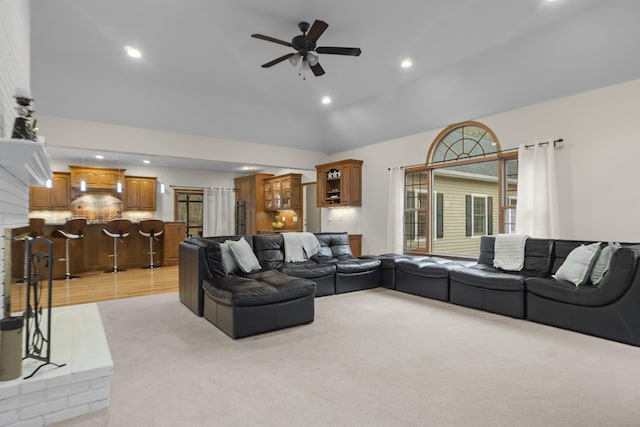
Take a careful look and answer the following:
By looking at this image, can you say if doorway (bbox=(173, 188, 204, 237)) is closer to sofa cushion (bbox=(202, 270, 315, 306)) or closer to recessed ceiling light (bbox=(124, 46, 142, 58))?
recessed ceiling light (bbox=(124, 46, 142, 58))

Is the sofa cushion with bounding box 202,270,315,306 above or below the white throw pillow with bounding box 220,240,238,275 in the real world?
below

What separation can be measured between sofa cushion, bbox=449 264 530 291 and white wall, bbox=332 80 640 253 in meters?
1.14

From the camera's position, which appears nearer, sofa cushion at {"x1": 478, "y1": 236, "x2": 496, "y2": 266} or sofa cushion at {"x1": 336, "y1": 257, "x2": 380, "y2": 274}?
sofa cushion at {"x1": 478, "y1": 236, "x2": 496, "y2": 266}

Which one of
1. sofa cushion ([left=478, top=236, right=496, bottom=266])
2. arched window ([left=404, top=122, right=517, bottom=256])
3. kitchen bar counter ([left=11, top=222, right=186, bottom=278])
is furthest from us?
kitchen bar counter ([left=11, top=222, right=186, bottom=278])

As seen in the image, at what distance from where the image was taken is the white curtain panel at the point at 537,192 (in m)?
4.60

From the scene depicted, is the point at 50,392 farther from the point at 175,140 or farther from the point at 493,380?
the point at 175,140

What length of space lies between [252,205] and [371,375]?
8.61 metres

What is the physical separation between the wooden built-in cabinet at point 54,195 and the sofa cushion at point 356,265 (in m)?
7.89

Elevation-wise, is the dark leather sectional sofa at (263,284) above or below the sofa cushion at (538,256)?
below

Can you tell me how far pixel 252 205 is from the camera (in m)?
10.6

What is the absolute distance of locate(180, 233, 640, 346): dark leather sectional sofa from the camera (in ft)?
10.7

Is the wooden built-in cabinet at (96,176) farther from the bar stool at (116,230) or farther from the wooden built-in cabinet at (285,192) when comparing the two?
the wooden built-in cabinet at (285,192)

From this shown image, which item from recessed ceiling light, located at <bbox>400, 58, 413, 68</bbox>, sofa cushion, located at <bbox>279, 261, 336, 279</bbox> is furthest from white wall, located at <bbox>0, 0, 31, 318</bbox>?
recessed ceiling light, located at <bbox>400, 58, 413, 68</bbox>

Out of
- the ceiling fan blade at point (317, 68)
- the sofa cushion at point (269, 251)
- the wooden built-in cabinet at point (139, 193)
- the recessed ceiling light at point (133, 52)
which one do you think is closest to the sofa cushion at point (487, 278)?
the sofa cushion at point (269, 251)
